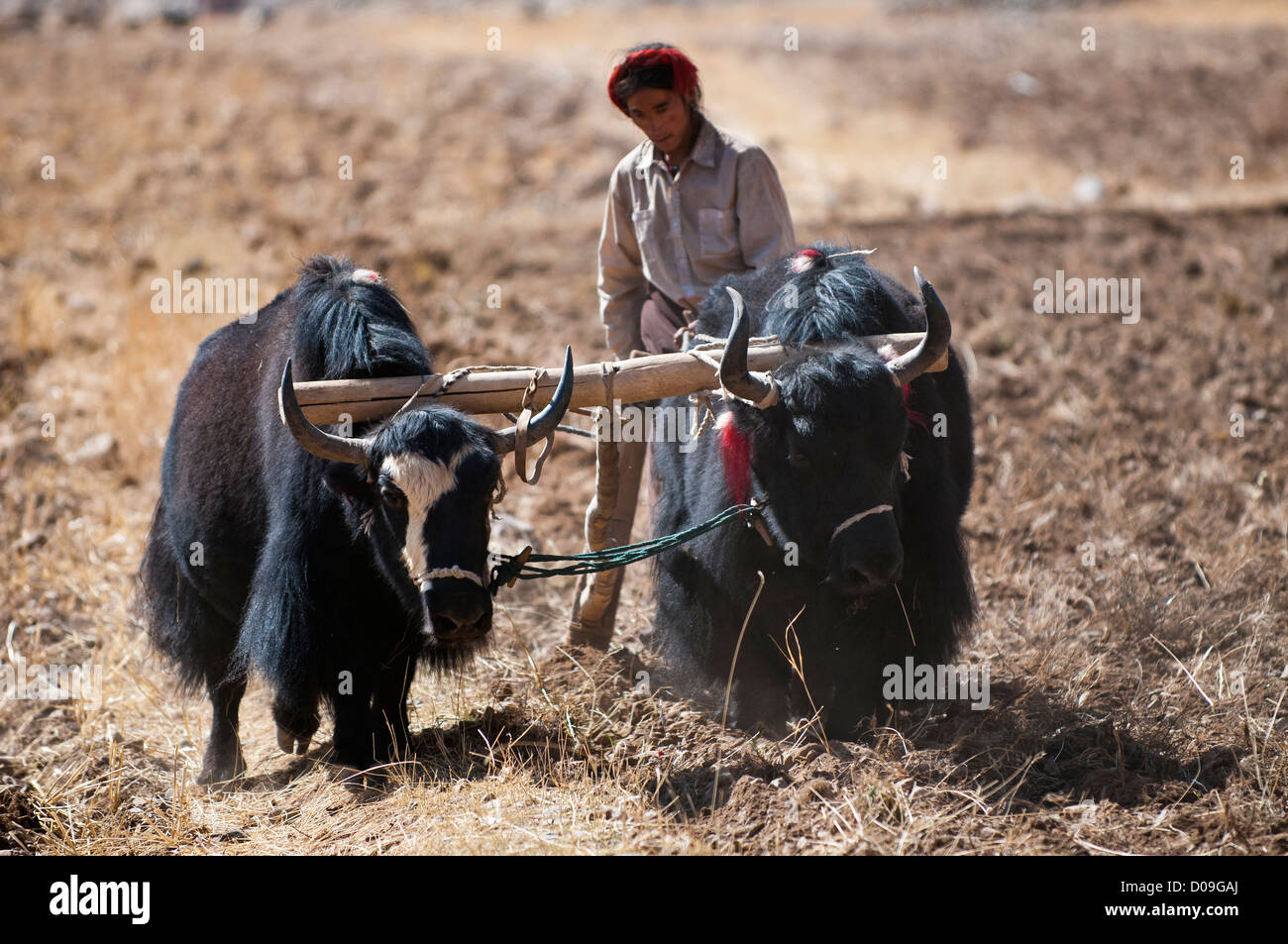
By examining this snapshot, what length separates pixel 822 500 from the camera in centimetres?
412

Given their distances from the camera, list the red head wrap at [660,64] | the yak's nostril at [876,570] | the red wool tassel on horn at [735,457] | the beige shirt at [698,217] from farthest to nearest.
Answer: the beige shirt at [698,217] → the red head wrap at [660,64] → the red wool tassel on horn at [735,457] → the yak's nostril at [876,570]

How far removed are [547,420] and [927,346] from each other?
1.45 meters

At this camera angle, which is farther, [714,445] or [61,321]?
[61,321]

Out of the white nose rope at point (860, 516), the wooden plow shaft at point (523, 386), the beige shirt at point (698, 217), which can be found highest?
the beige shirt at point (698, 217)

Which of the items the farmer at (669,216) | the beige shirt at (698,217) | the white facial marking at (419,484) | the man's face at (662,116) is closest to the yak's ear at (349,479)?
the white facial marking at (419,484)

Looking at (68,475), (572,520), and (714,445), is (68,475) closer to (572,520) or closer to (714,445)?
(572,520)

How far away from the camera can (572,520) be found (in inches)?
282

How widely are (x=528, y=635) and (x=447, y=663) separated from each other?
4.75 feet

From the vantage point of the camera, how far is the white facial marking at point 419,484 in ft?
12.6

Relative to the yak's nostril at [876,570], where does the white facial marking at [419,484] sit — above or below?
above

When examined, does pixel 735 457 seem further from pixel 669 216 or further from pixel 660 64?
pixel 660 64

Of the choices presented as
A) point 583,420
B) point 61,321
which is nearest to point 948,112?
point 583,420

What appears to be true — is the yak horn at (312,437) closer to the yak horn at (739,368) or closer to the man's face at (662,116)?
the yak horn at (739,368)

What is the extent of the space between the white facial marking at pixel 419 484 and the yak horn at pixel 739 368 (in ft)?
3.20
